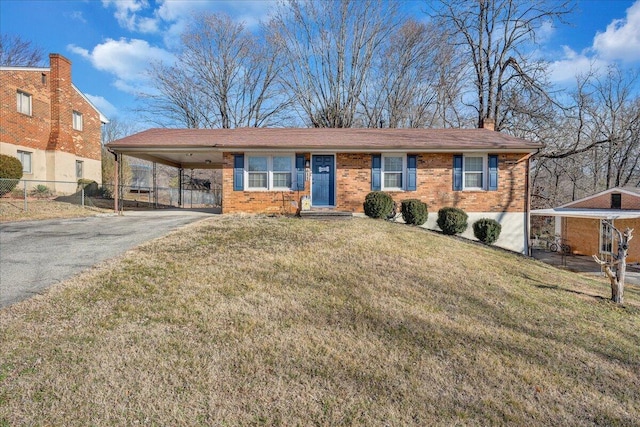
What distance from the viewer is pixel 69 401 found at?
251 cm

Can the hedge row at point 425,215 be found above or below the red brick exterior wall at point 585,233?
above

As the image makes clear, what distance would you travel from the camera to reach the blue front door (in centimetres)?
1211

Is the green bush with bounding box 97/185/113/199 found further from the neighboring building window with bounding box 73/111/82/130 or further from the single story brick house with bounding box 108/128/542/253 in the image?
the single story brick house with bounding box 108/128/542/253

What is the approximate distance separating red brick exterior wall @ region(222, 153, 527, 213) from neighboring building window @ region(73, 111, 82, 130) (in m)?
12.8

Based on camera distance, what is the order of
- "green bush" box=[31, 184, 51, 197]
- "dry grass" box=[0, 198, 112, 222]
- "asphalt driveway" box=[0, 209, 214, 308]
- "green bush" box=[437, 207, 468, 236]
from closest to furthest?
1. "asphalt driveway" box=[0, 209, 214, 308]
2. "green bush" box=[437, 207, 468, 236]
3. "dry grass" box=[0, 198, 112, 222]
4. "green bush" box=[31, 184, 51, 197]

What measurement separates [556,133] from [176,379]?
23.0 m

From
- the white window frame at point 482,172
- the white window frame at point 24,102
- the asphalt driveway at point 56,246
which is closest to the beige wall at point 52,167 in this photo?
the white window frame at point 24,102

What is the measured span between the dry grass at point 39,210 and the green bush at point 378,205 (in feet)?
34.1

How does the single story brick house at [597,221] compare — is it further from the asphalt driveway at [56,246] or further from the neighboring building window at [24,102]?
the neighboring building window at [24,102]

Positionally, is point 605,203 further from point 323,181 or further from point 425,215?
point 323,181

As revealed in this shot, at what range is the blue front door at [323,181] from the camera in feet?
39.7

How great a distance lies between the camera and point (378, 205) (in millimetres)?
11031

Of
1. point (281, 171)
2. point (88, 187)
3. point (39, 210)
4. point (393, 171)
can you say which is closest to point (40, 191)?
point (88, 187)

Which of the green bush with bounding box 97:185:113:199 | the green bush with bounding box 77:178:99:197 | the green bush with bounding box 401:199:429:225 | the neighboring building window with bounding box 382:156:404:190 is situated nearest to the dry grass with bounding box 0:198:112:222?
the green bush with bounding box 77:178:99:197
